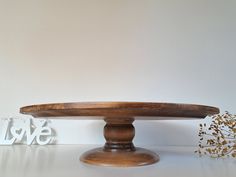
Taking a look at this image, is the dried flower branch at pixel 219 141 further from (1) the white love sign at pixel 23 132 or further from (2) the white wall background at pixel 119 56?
(1) the white love sign at pixel 23 132

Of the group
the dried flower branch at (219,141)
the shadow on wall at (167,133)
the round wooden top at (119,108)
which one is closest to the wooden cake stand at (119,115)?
the round wooden top at (119,108)

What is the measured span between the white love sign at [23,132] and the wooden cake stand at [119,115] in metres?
0.38

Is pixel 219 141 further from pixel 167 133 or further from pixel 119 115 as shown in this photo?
pixel 119 115

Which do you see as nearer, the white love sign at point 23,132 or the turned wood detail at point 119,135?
the turned wood detail at point 119,135

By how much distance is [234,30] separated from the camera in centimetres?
99

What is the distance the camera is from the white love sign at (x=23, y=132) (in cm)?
89

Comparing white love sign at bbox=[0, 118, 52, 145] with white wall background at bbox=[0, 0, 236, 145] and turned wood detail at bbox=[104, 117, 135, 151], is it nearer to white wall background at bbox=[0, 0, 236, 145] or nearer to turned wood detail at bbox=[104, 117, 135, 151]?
white wall background at bbox=[0, 0, 236, 145]

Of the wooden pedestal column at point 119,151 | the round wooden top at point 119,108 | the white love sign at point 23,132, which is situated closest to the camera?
the round wooden top at point 119,108

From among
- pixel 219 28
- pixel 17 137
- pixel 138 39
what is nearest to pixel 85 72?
pixel 138 39

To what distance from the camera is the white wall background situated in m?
0.94

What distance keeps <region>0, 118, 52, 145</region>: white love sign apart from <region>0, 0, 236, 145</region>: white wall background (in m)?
0.05

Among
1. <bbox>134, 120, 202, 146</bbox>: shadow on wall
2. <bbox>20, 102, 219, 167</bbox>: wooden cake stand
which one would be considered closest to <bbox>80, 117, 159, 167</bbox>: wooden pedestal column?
<bbox>20, 102, 219, 167</bbox>: wooden cake stand

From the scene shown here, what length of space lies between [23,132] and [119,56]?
52 cm

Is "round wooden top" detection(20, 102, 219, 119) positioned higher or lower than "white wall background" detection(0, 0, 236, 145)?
lower
